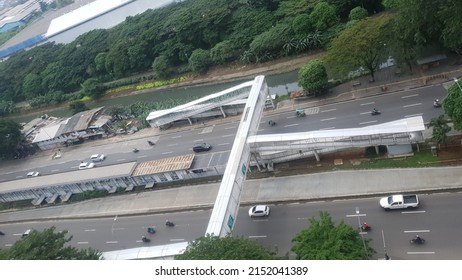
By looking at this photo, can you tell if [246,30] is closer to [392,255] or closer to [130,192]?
[130,192]

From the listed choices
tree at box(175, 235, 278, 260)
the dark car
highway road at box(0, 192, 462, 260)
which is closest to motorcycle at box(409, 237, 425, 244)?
highway road at box(0, 192, 462, 260)

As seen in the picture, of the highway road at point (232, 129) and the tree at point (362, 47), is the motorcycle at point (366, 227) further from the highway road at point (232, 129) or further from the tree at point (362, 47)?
the tree at point (362, 47)

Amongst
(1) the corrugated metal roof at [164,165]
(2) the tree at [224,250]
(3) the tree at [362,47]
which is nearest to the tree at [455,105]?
(3) the tree at [362,47]

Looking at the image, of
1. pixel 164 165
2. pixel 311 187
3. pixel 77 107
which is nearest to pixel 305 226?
pixel 311 187

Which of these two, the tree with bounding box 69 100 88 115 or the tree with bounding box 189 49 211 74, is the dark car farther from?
the tree with bounding box 69 100 88 115

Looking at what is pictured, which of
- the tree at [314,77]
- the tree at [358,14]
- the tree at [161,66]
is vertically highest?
the tree at [161,66]

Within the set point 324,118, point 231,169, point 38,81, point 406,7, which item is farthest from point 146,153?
point 38,81
